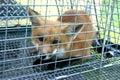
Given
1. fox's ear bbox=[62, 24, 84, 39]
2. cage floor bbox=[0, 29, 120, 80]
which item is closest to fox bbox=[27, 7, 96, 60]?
fox's ear bbox=[62, 24, 84, 39]

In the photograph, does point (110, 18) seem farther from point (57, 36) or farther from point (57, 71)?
point (57, 71)

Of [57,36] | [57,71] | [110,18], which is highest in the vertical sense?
[110,18]

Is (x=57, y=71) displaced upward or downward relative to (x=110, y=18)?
downward

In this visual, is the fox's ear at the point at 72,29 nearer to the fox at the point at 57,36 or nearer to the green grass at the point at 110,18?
the fox at the point at 57,36

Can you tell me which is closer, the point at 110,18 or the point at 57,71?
the point at 57,71

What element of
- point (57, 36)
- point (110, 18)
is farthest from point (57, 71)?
point (110, 18)

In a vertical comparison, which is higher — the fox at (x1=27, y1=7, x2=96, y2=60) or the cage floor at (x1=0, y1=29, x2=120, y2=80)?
Answer: the fox at (x1=27, y1=7, x2=96, y2=60)

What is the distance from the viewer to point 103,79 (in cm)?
200

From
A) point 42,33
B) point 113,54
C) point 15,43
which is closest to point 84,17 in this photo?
point 113,54

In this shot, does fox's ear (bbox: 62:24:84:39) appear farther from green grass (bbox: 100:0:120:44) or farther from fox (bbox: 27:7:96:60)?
green grass (bbox: 100:0:120:44)

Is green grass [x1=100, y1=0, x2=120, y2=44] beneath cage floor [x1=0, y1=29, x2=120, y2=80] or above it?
above

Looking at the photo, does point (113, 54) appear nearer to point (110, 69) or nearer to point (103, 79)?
point (110, 69)

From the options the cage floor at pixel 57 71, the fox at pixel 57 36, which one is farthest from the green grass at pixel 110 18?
the cage floor at pixel 57 71

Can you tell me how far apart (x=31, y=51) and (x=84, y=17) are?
2.30ft
